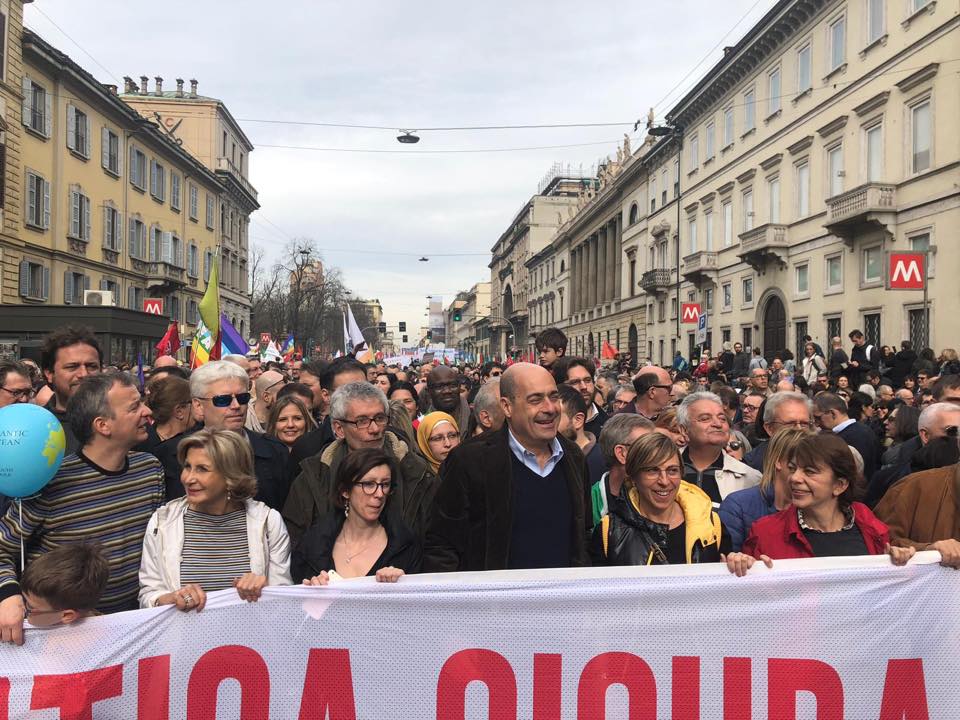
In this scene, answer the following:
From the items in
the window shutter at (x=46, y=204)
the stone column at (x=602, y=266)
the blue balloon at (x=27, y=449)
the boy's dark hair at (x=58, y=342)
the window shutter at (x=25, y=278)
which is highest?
the stone column at (x=602, y=266)

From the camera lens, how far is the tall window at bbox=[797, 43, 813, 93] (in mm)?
29812

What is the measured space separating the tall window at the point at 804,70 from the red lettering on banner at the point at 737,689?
30.7 meters

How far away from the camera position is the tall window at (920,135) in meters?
22.8

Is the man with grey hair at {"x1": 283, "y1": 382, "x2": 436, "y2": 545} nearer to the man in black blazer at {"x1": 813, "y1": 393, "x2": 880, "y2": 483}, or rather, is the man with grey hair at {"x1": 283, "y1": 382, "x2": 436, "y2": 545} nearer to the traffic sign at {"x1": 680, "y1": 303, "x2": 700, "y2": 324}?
the man in black blazer at {"x1": 813, "y1": 393, "x2": 880, "y2": 483}

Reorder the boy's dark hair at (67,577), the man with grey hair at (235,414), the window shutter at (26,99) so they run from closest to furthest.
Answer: the boy's dark hair at (67,577) → the man with grey hair at (235,414) → the window shutter at (26,99)

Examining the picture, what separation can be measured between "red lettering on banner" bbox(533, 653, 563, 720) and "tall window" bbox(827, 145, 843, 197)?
2797 centimetres

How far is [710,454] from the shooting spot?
4711 mm

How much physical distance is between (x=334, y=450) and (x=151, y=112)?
60.1m

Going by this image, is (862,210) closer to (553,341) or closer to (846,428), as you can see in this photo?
(553,341)

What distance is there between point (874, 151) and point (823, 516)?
25.8 m

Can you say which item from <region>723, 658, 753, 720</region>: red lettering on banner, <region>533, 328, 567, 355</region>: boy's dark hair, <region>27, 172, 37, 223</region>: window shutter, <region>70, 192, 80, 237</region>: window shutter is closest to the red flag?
<region>533, 328, 567, 355</region>: boy's dark hair

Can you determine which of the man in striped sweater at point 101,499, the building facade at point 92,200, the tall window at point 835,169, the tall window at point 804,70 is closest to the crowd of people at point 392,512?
the man in striped sweater at point 101,499

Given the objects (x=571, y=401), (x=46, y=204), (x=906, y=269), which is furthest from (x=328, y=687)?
(x=46, y=204)

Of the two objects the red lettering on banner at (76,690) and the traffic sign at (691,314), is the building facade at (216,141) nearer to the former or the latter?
the traffic sign at (691,314)
